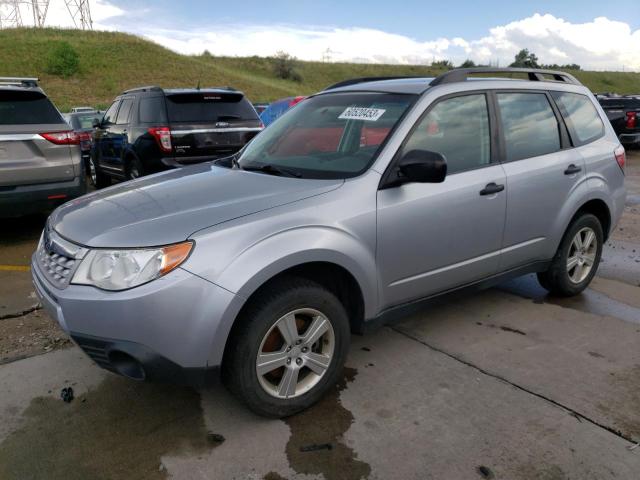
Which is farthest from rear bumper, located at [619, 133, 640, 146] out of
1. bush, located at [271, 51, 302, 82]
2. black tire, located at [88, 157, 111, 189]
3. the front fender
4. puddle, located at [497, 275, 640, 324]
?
bush, located at [271, 51, 302, 82]

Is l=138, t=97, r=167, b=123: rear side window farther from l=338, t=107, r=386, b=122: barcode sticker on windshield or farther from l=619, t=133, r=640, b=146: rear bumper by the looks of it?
l=619, t=133, r=640, b=146: rear bumper

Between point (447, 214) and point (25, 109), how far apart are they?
4.86m

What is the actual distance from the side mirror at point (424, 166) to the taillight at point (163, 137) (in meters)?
4.79

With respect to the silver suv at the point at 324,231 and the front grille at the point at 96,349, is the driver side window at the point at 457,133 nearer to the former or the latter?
the silver suv at the point at 324,231

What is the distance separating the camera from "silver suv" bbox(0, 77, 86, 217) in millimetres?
5561

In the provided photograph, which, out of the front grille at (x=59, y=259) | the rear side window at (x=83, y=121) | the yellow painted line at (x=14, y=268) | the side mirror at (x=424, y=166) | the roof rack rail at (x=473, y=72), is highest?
the roof rack rail at (x=473, y=72)

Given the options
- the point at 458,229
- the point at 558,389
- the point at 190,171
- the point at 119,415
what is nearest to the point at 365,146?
the point at 458,229

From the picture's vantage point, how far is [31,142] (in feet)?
18.6

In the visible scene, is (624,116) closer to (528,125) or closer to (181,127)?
(181,127)

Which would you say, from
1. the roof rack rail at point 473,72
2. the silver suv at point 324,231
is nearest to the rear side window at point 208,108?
the silver suv at point 324,231

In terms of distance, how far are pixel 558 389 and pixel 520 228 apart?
1.15 meters

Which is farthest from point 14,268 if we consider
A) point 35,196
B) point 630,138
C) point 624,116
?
point 630,138

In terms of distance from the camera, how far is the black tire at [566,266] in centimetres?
418

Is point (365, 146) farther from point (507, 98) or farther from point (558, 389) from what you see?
point (558, 389)
